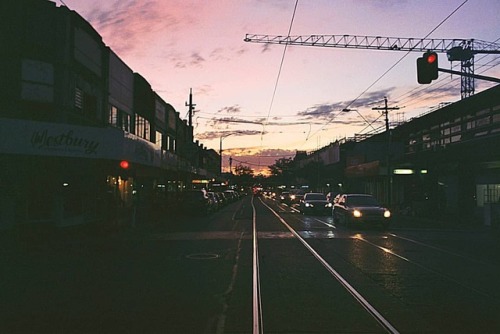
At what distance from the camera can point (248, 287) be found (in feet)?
30.9

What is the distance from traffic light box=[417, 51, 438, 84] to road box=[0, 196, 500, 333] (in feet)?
16.3

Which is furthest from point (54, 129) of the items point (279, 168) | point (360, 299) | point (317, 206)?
point (279, 168)

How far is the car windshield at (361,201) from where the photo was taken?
24.4 metres

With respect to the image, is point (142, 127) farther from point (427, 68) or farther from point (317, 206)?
point (427, 68)

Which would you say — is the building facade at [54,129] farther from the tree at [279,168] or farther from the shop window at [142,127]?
the tree at [279,168]

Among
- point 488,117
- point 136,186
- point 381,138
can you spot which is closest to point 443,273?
point 488,117

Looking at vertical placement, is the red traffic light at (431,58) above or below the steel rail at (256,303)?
above

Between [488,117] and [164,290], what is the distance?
102ft

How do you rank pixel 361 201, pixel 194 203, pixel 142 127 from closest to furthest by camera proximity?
1. pixel 361 201
2. pixel 194 203
3. pixel 142 127

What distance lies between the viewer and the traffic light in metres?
15.0

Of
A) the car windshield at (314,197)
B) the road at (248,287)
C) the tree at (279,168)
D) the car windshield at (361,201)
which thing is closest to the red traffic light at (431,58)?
the road at (248,287)

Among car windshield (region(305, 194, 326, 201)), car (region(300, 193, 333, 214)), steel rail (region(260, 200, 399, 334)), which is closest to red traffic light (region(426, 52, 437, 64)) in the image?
steel rail (region(260, 200, 399, 334))

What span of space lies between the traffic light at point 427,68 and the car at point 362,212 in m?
9.04

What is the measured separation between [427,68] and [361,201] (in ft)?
34.9
